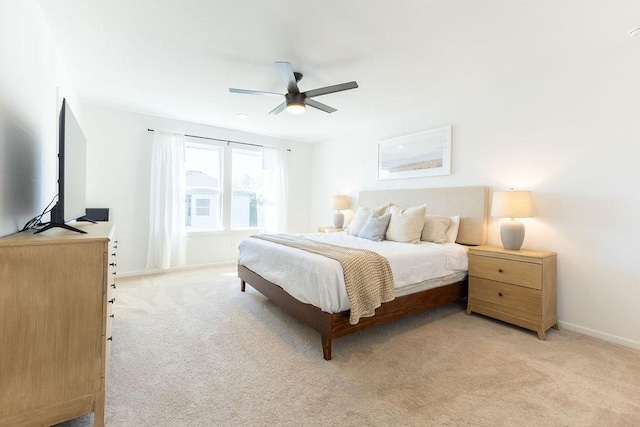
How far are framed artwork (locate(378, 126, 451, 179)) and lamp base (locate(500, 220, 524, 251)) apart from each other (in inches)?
43.6

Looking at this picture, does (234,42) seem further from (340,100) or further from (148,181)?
(148,181)

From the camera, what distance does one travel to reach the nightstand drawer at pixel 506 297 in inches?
99.1

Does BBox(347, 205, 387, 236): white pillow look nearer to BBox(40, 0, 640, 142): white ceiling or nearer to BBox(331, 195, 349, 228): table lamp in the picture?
BBox(331, 195, 349, 228): table lamp

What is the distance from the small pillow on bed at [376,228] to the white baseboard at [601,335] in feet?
6.30

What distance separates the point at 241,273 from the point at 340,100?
255 cm

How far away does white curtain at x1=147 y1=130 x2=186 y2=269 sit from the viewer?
4.36m

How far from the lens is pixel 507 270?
269 cm

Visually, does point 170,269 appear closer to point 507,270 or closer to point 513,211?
point 507,270

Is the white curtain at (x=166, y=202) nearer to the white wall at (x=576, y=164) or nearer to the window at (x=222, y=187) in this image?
the window at (x=222, y=187)

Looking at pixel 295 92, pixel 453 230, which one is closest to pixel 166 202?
pixel 295 92

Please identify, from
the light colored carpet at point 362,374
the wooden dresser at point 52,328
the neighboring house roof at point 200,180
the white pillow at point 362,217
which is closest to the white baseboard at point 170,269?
the neighboring house roof at point 200,180

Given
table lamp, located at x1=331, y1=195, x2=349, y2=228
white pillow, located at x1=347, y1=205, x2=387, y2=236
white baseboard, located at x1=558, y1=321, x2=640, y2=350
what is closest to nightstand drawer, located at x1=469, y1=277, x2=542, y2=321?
white baseboard, located at x1=558, y1=321, x2=640, y2=350

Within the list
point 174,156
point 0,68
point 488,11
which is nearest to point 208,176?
point 174,156

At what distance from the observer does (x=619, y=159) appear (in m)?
2.41
